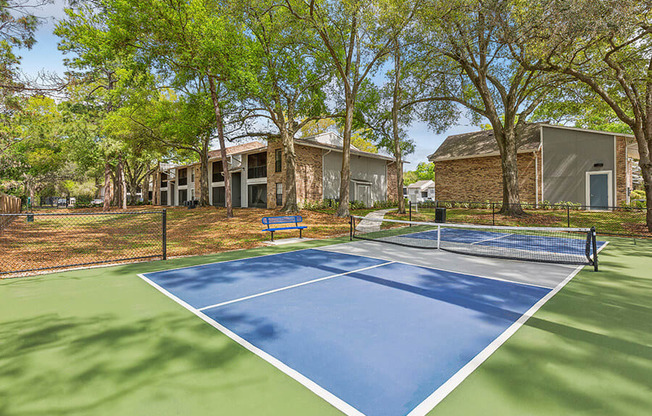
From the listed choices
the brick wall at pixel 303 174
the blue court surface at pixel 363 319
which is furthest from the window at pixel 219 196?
the blue court surface at pixel 363 319

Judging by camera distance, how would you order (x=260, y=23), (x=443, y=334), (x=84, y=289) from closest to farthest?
(x=443, y=334) → (x=84, y=289) → (x=260, y=23)

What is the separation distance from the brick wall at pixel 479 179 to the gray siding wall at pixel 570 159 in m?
0.92

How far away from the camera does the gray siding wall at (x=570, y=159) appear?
21188 mm

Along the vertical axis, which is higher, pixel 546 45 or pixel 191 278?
pixel 546 45

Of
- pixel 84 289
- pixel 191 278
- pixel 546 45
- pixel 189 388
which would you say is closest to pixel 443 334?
pixel 189 388

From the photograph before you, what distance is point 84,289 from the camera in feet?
19.0

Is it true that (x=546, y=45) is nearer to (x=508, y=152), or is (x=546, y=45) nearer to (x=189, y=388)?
(x=508, y=152)

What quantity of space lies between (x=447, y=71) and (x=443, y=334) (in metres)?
20.8

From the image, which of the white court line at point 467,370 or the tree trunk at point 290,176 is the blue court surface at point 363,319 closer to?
the white court line at point 467,370

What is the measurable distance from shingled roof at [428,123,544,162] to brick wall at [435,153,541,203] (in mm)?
641

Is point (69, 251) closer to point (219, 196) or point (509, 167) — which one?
point (509, 167)

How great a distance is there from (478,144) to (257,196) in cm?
2150

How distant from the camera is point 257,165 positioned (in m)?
29.9

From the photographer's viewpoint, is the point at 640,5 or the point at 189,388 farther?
the point at 640,5
